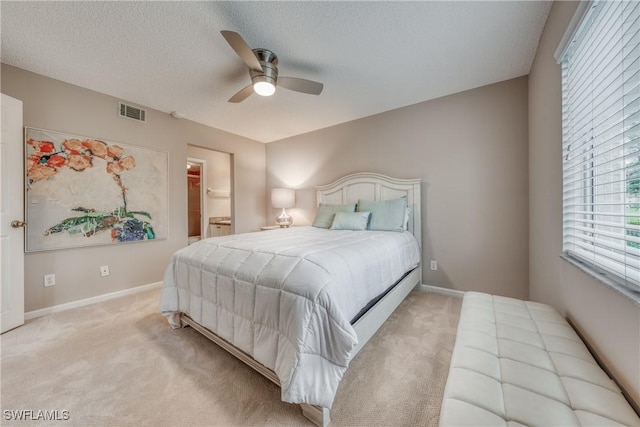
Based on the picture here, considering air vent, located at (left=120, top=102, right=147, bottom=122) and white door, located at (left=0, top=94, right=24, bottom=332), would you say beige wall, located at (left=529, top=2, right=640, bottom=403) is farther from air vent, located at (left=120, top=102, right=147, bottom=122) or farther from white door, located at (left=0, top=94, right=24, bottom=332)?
air vent, located at (left=120, top=102, right=147, bottom=122)

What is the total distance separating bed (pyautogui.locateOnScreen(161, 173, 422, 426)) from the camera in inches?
45.5

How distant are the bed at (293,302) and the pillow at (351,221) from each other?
569mm

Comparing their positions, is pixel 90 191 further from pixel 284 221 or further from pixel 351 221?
pixel 351 221

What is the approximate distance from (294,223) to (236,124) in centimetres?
190

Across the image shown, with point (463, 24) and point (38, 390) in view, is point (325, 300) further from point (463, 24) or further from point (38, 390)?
point (463, 24)

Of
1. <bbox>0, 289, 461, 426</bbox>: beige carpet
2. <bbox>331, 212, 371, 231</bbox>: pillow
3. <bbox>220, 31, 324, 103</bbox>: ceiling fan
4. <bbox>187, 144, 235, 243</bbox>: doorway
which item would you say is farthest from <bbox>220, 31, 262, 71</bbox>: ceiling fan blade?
<bbox>187, 144, 235, 243</bbox>: doorway

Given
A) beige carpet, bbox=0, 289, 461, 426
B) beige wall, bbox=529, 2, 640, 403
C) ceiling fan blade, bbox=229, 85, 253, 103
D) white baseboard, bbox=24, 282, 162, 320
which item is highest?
ceiling fan blade, bbox=229, 85, 253, 103

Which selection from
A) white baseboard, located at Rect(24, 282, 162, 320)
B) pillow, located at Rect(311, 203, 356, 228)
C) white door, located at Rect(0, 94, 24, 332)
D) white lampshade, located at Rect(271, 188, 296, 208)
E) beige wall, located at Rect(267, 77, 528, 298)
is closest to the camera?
white door, located at Rect(0, 94, 24, 332)

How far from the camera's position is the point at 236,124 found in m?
3.72

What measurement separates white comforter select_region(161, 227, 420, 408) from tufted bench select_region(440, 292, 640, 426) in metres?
0.49

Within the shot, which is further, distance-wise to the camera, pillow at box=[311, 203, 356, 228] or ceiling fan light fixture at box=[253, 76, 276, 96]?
pillow at box=[311, 203, 356, 228]

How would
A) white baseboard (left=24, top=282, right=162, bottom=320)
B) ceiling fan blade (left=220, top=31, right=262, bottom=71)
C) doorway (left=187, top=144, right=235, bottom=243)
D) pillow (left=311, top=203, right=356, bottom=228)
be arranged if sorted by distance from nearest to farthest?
ceiling fan blade (left=220, top=31, right=262, bottom=71) → white baseboard (left=24, top=282, right=162, bottom=320) → pillow (left=311, top=203, right=356, bottom=228) → doorway (left=187, top=144, right=235, bottom=243)

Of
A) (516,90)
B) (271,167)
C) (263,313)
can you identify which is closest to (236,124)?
(271,167)

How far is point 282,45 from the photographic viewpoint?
1.97 meters
